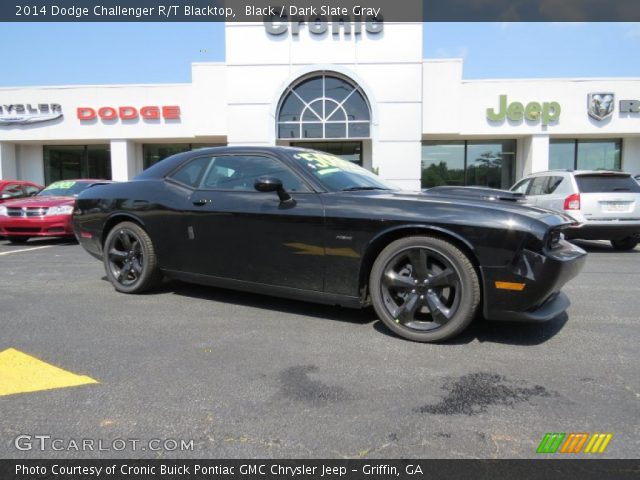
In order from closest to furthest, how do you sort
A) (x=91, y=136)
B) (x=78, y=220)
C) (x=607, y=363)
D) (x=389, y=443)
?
(x=389, y=443)
(x=607, y=363)
(x=78, y=220)
(x=91, y=136)

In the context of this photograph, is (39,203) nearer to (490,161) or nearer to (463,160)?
(463,160)

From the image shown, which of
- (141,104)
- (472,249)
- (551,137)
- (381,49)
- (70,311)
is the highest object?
(381,49)

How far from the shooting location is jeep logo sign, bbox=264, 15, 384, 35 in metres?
17.4

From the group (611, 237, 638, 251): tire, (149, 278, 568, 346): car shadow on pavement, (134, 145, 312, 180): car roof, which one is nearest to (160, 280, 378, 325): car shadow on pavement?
(149, 278, 568, 346): car shadow on pavement

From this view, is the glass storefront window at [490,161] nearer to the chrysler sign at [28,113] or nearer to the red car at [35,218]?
the red car at [35,218]

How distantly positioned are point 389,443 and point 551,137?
21.0 metres

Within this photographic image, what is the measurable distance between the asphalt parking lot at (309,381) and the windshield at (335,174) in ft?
3.72

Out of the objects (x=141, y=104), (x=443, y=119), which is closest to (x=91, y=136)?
(x=141, y=104)

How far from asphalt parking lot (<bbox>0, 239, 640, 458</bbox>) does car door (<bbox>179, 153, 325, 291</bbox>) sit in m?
0.42

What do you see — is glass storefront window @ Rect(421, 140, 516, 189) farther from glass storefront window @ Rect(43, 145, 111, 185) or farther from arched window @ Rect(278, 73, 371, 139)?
glass storefront window @ Rect(43, 145, 111, 185)

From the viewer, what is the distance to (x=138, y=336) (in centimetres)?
357
